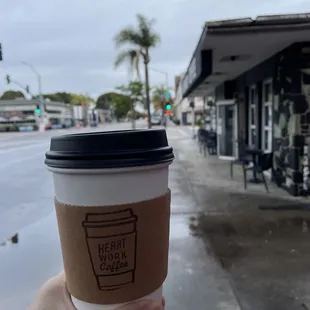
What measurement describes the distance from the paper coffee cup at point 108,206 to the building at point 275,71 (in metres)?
4.69

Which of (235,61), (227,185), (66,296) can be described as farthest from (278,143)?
(66,296)

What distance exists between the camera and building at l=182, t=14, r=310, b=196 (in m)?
5.41

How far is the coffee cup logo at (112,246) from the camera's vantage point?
1.02 meters

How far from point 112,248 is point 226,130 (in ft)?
39.9

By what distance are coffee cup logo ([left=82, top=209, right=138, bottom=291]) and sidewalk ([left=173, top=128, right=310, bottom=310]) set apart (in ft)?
8.02

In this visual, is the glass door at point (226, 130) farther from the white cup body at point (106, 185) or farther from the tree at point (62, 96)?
the tree at point (62, 96)

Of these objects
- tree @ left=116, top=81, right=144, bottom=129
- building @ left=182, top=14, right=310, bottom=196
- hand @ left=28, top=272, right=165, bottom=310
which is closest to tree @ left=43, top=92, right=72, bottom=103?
tree @ left=116, top=81, right=144, bottom=129

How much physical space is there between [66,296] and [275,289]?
107 inches

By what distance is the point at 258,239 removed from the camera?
4.65 meters

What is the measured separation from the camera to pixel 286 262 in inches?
156

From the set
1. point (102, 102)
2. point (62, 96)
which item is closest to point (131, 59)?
point (62, 96)

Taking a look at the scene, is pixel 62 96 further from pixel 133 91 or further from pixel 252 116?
pixel 252 116

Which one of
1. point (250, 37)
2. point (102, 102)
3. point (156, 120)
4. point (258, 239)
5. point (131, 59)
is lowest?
point (258, 239)

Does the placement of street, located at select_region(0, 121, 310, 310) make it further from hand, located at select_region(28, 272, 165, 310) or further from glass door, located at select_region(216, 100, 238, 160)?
glass door, located at select_region(216, 100, 238, 160)
